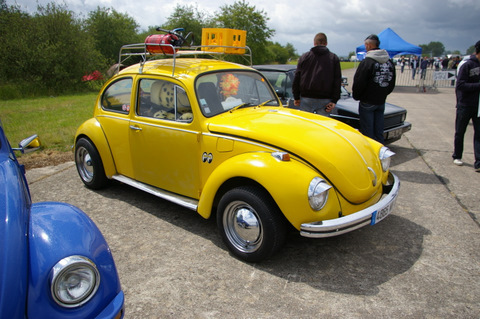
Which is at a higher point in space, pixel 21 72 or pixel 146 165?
pixel 21 72

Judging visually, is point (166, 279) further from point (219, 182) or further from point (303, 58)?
point (303, 58)

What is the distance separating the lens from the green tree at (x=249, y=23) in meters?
32.8

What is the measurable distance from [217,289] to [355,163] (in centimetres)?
173

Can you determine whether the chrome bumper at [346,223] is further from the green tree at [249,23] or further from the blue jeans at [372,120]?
the green tree at [249,23]

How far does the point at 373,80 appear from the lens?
532 centimetres

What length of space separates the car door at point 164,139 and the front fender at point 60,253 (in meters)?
1.68

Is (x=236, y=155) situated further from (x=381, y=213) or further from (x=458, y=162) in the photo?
(x=458, y=162)

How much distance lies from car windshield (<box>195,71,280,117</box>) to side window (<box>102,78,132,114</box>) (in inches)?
46.8


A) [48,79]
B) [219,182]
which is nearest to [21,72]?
[48,79]

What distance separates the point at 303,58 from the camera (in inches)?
213

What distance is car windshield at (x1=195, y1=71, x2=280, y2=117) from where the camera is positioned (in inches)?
149

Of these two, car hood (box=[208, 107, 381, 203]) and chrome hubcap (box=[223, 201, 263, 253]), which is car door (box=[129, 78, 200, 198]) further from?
chrome hubcap (box=[223, 201, 263, 253])

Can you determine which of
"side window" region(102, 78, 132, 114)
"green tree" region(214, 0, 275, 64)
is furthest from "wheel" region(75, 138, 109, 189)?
"green tree" region(214, 0, 275, 64)

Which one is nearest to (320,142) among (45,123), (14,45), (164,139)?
(164,139)
